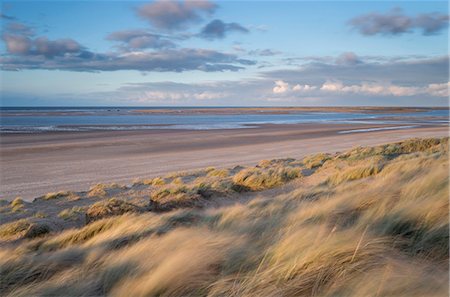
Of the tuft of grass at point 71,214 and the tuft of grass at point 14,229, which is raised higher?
the tuft of grass at point 14,229

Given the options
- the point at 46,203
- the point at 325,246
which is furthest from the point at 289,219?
the point at 46,203

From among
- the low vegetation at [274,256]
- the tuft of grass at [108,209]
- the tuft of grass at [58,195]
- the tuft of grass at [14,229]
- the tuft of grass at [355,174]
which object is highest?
the low vegetation at [274,256]

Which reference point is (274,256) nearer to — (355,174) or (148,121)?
(355,174)

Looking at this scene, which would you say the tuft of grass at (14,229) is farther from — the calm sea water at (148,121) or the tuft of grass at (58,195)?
the calm sea water at (148,121)

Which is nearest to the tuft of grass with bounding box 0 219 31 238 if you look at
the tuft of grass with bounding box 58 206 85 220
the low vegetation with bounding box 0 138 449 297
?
the tuft of grass with bounding box 58 206 85 220

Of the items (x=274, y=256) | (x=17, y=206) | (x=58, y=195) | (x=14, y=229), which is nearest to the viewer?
(x=274, y=256)

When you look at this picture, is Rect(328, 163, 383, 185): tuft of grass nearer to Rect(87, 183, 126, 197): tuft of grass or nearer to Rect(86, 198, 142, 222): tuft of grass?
Rect(86, 198, 142, 222): tuft of grass

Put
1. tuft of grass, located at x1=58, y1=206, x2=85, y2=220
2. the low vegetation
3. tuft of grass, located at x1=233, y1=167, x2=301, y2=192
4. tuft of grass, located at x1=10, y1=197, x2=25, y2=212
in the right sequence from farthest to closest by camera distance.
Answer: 1. tuft of grass, located at x1=233, y1=167, x2=301, y2=192
2. tuft of grass, located at x1=10, y1=197, x2=25, y2=212
3. tuft of grass, located at x1=58, y1=206, x2=85, y2=220
4. the low vegetation

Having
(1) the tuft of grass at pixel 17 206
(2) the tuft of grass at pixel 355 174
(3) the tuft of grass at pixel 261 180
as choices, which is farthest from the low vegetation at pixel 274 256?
(3) the tuft of grass at pixel 261 180

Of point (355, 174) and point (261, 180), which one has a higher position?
point (355, 174)

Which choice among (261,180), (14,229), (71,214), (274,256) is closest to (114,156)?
(261,180)

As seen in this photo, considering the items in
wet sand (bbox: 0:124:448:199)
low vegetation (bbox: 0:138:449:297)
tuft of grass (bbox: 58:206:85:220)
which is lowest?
wet sand (bbox: 0:124:448:199)

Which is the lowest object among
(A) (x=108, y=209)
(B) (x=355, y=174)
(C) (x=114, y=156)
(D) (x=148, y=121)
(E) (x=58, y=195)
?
(C) (x=114, y=156)

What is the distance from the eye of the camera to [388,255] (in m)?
3.45
